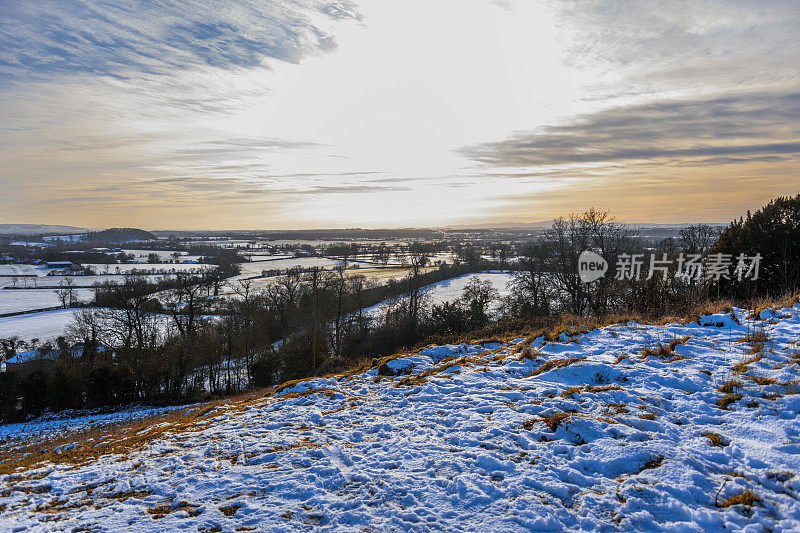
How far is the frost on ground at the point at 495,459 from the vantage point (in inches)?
141

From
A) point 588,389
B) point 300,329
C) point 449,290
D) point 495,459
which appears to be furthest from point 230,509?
point 449,290

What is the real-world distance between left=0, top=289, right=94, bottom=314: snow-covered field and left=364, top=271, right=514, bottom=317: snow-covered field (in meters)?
50.5

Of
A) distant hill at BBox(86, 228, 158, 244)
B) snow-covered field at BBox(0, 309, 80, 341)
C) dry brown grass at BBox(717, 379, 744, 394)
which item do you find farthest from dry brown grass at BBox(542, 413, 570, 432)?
distant hill at BBox(86, 228, 158, 244)

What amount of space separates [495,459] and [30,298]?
285ft

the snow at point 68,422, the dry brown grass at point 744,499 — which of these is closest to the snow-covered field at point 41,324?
the snow at point 68,422

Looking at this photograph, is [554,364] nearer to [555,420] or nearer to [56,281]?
[555,420]

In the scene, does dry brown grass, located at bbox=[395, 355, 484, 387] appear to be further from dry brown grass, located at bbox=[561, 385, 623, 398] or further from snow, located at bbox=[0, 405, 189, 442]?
snow, located at bbox=[0, 405, 189, 442]

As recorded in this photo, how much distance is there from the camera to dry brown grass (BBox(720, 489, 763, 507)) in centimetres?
333

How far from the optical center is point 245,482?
4.43 meters

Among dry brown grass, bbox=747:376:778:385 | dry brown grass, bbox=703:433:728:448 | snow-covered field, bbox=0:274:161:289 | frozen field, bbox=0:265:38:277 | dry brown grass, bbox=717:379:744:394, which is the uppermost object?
dry brown grass, bbox=747:376:778:385

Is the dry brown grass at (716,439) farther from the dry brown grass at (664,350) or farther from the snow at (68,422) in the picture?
the snow at (68,422)

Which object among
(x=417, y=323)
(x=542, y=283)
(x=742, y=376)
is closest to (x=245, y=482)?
(x=742, y=376)

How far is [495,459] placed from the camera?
14.7ft

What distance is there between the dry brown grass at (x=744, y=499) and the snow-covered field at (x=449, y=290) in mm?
36278
